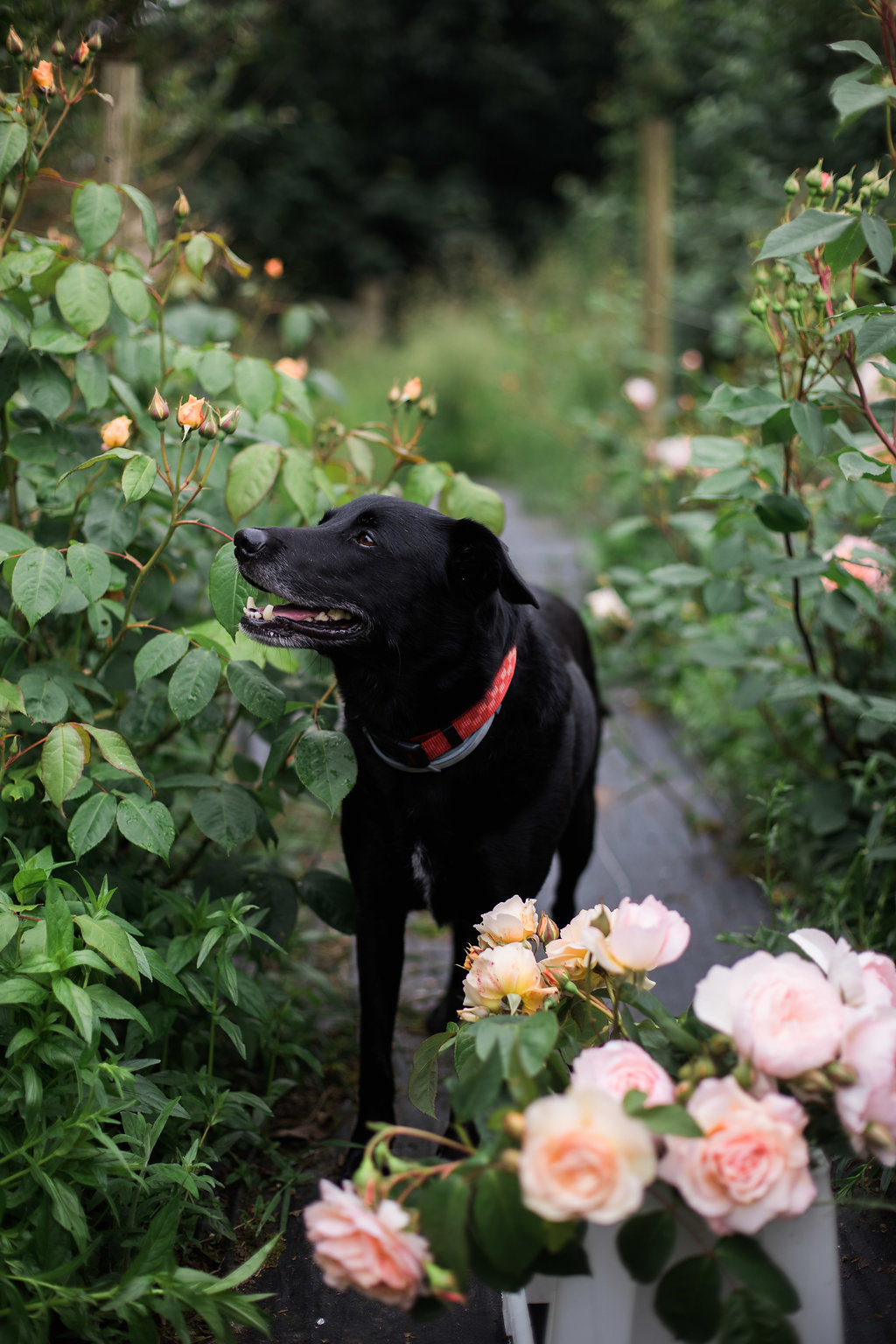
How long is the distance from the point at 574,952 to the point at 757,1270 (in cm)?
42

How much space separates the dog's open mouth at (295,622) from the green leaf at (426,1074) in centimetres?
71

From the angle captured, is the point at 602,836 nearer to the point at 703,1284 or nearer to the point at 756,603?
the point at 756,603

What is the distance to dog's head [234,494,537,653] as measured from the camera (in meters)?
1.79

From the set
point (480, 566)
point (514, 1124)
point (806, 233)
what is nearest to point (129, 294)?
point (480, 566)

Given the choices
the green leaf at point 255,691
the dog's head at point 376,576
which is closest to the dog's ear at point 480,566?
the dog's head at point 376,576

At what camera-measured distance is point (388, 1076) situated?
198 cm

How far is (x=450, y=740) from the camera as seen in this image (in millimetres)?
1861

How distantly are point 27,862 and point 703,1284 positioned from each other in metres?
1.09

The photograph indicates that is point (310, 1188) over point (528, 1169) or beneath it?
beneath

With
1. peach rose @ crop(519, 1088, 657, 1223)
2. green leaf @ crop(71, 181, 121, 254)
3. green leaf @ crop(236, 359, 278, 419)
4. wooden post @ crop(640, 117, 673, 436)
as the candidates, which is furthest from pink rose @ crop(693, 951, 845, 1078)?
wooden post @ crop(640, 117, 673, 436)

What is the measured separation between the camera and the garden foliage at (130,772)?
1.42 m

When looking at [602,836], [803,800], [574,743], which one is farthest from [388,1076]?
[602,836]

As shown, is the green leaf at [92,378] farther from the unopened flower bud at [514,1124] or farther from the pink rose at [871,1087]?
the pink rose at [871,1087]

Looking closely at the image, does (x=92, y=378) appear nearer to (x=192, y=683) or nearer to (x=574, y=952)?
(x=192, y=683)
